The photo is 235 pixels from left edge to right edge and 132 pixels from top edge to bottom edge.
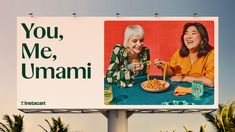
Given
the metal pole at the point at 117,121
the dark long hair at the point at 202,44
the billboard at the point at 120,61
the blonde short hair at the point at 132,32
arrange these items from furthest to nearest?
the dark long hair at the point at 202,44 → the blonde short hair at the point at 132,32 → the billboard at the point at 120,61 → the metal pole at the point at 117,121

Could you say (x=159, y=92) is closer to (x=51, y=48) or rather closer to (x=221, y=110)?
(x=51, y=48)

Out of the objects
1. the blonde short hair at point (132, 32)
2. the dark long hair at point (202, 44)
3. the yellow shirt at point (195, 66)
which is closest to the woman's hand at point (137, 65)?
the blonde short hair at point (132, 32)

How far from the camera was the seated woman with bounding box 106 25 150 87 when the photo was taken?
118ft

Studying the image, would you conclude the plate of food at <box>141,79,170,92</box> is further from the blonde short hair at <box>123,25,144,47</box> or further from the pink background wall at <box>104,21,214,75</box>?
the blonde short hair at <box>123,25,144,47</box>

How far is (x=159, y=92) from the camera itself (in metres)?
36.0

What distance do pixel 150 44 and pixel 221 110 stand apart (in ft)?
60.0

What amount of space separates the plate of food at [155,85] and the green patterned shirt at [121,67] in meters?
0.50

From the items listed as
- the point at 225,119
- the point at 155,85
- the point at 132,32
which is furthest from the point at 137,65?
the point at 225,119

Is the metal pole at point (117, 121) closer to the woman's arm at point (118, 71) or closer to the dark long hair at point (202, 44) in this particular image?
the woman's arm at point (118, 71)

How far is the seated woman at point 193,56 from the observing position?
36.2m

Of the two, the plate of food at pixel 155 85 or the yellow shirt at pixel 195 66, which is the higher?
the yellow shirt at pixel 195 66

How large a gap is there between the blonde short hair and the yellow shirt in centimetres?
181

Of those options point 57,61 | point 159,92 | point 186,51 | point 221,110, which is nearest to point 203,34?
point 186,51

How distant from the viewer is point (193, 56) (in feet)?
119
